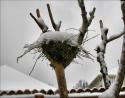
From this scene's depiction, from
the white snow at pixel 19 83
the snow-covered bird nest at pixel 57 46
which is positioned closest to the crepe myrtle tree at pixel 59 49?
the snow-covered bird nest at pixel 57 46

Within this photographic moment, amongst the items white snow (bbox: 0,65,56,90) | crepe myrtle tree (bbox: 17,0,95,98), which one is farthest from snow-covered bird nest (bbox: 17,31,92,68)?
white snow (bbox: 0,65,56,90)

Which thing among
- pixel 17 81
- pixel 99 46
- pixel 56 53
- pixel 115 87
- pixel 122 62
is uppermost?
pixel 17 81

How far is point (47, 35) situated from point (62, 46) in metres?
0.24

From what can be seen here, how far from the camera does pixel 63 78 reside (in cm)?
443

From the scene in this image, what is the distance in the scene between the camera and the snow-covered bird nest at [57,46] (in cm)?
448

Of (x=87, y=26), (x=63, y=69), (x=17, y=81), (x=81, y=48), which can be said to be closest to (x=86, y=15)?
(x=87, y=26)

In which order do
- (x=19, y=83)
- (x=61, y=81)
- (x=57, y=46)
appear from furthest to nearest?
(x=19, y=83) < (x=57, y=46) < (x=61, y=81)

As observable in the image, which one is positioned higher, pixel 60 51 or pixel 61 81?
pixel 60 51

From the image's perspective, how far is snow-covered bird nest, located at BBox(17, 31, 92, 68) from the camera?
448 cm

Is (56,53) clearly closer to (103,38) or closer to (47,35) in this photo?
(47,35)

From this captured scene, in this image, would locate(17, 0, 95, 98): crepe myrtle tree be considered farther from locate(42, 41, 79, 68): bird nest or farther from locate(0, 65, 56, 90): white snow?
locate(0, 65, 56, 90): white snow

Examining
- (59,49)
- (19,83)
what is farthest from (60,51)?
(19,83)

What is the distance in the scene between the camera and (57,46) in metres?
4.55

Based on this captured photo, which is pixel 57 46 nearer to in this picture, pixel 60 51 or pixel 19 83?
pixel 60 51
